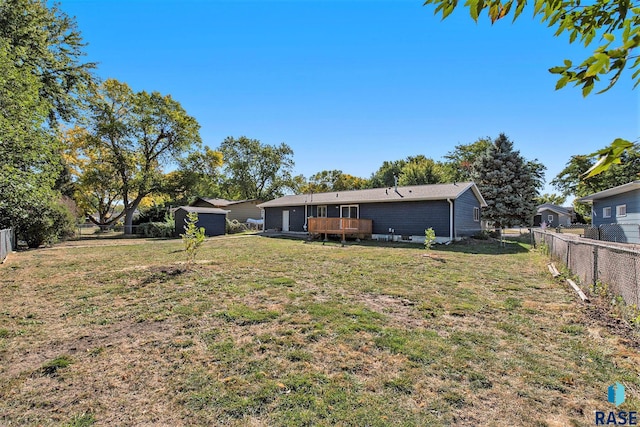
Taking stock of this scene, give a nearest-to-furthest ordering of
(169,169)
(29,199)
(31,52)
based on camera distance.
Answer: (29,199), (31,52), (169,169)

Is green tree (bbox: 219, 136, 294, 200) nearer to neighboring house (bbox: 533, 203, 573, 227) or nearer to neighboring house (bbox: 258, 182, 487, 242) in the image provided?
neighboring house (bbox: 258, 182, 487, 242)

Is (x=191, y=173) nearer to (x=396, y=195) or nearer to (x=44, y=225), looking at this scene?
(x=44, y=225)

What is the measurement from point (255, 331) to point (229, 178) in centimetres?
4199

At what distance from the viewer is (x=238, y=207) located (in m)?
32.0

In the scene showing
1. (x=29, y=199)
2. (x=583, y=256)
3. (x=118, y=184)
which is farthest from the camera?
(x=118, y=184)

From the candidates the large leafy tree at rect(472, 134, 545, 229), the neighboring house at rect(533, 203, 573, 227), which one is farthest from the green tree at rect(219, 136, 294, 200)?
the neighboring house at rect(533, 203, 573, 227)

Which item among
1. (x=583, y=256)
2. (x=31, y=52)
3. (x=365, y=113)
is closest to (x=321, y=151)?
(x=365, y=113)

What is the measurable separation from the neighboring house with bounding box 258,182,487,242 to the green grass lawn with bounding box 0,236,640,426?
971 cm

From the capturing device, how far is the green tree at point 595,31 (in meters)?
1.01

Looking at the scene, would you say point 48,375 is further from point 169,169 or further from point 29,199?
point 169,169

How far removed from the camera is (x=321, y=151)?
98.4 feet

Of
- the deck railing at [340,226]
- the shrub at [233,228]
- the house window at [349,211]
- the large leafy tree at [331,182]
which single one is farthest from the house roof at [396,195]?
the large leafy tree at [331,182]

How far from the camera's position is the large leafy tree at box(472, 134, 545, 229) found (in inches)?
860

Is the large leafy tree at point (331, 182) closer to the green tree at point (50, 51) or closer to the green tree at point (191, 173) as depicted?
the green tree at point (191, 173)
